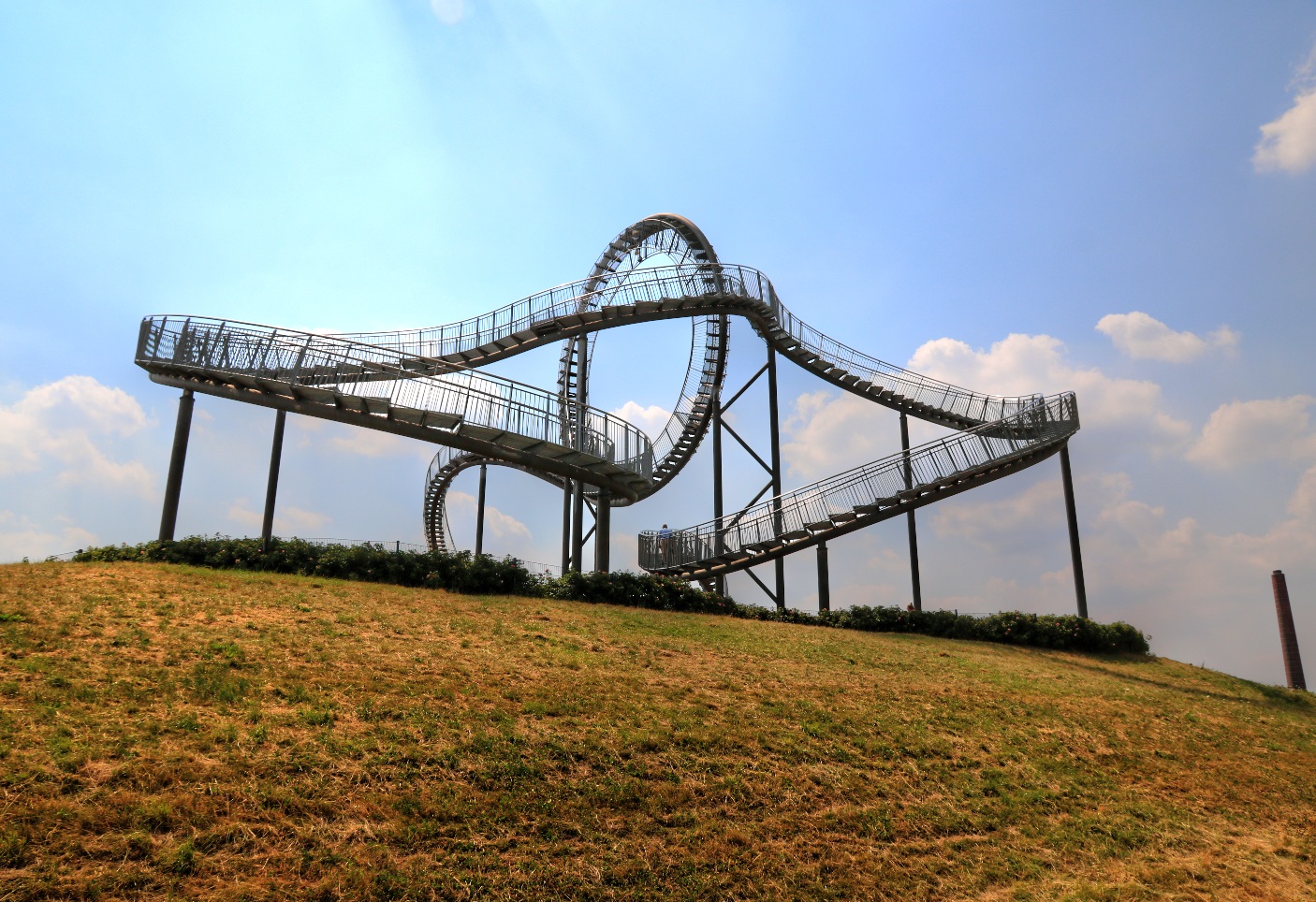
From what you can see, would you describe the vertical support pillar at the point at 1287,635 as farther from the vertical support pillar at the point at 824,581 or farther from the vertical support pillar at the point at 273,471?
the vertical support pillar at the point at 273,471

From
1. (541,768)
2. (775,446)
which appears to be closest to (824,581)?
(775,446)

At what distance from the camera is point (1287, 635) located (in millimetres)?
24281

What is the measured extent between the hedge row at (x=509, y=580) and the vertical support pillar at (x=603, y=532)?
2.18 metres

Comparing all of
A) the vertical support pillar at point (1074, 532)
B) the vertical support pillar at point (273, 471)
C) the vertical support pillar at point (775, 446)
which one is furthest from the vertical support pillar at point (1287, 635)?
the vertical support pillar at point (273, 471)

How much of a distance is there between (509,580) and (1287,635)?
2114 centimetres

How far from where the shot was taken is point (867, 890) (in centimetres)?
854

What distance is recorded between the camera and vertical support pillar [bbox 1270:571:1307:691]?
78.0ft

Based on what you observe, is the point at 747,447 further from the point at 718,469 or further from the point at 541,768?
the point at 541,768

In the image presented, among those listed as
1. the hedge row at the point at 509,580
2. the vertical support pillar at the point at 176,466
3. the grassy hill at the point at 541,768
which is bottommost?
the grassy hill at the point at 541,768

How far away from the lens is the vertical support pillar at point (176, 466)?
19875 mm

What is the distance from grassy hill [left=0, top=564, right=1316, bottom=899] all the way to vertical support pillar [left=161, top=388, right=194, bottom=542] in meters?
4.08

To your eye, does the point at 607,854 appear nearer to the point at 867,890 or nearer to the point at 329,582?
the point at 867,890

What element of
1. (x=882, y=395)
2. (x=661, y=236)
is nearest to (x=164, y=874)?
(x=882, y=395)

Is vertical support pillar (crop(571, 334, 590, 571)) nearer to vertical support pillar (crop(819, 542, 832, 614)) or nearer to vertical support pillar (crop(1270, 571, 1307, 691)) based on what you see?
vertical support pillar (crop(819, 542, 832, 614))
